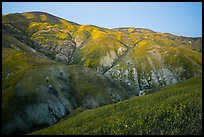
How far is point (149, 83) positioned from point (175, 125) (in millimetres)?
119439

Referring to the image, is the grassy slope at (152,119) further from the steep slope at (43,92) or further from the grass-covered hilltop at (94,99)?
the steep slope at (43,92)

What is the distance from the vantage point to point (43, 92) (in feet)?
268

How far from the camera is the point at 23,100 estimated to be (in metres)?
73.6

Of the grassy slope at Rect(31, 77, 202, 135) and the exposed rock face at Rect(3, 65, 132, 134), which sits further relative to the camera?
the exposed rock face at Rect(3, 65, 132, 134)

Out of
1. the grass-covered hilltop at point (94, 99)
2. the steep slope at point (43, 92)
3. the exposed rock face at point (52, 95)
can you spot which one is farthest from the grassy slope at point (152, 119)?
the steep slope at point (43, 92)

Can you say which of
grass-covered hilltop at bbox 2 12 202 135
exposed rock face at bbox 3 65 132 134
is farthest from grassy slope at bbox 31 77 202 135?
exposed rock face at bbox 3 65 132 134

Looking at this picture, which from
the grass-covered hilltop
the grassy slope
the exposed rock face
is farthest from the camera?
the exposed rock face

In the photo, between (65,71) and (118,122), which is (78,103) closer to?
(65,71)

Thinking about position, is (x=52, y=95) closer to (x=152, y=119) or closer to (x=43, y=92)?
(x=43, y=92)

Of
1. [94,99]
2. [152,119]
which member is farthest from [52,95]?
[152,119]

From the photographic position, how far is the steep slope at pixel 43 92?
69562 mm

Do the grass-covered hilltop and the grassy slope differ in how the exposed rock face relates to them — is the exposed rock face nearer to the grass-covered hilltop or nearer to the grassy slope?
the grass-covered hilltop

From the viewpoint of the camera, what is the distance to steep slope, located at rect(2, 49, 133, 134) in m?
69.6

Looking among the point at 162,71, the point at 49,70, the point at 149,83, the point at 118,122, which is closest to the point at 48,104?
the point at 49,70
